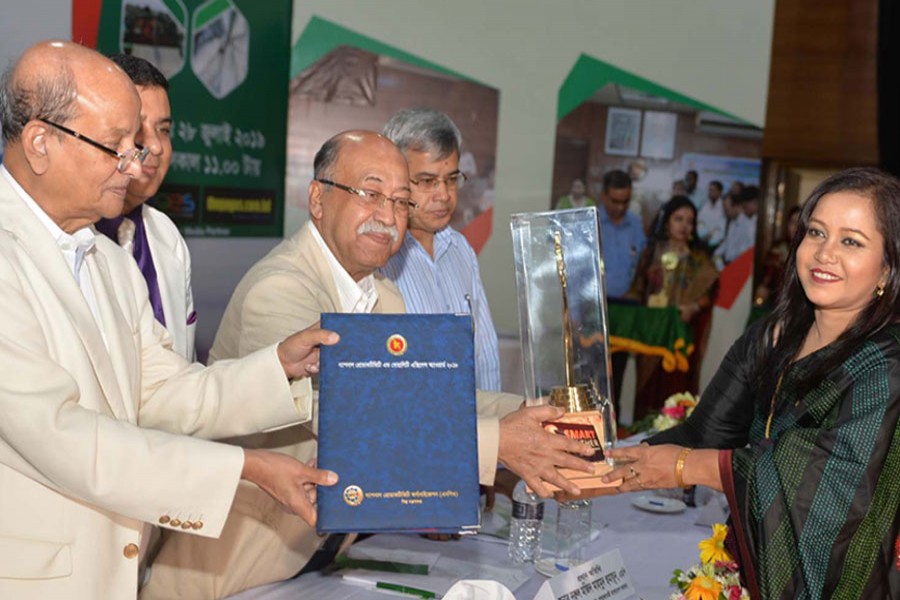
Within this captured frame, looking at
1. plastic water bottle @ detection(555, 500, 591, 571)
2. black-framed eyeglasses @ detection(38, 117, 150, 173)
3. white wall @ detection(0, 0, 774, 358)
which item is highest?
white wall @ detection(0, 0, 774, 358)

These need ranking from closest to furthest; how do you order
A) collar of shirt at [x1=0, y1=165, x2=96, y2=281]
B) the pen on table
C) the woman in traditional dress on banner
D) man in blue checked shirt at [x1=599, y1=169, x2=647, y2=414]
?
collar of shirt at [x1=0, y1=165, x2=96, y2=281] < the pen on table < the woman in traditional dress on banner < man in blue checked shirt at [x1=599, y1=169, x2=647, y2=414]

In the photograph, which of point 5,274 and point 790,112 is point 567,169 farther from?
point 5,274

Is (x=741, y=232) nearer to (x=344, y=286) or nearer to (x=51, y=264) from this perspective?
(x=344, y=286)

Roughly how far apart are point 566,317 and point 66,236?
45.3 inches

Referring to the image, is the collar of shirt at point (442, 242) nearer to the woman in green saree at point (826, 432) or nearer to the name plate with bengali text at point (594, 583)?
the woman in green saree at point (826, 432)

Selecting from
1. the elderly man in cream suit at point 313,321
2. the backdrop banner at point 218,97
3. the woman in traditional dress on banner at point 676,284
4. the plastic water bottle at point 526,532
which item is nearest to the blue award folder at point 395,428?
the elderly man in cream suit at point 313,321

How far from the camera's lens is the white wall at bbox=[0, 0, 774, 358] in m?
7.08

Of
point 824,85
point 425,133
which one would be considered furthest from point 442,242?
point 824,85

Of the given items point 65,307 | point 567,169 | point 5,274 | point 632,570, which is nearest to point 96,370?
point 65,307

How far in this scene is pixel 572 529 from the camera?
2.80m

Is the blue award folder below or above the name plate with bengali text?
above

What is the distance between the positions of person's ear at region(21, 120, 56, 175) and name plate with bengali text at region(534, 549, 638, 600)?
1.28 m

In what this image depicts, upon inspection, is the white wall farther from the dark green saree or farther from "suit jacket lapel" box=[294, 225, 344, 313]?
the dark green saree

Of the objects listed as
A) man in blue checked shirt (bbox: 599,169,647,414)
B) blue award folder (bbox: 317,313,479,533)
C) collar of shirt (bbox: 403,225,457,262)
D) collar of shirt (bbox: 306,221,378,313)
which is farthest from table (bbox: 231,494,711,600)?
man in blue checked shirt (bbox: 599,169,647,414)
